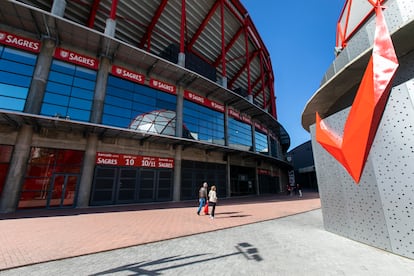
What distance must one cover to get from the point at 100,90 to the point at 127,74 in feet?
9.23

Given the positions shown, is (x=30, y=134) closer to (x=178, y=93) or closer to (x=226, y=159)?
(x=178, y=93)

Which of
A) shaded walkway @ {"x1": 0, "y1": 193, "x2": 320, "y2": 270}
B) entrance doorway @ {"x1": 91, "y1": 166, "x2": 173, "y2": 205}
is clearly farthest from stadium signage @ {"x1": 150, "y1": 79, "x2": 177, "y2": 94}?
shaded walkway @ {"x1": 0, "y1": 193, "x2": 320, "y2": 270}

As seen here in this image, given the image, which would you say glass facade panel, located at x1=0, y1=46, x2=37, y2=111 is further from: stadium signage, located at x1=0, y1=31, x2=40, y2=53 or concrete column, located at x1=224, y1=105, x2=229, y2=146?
concrete column, located at x1=224, y1=105, x2=229, y2=146

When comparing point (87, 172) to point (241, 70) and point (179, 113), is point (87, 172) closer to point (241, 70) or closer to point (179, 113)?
point (179, 113)

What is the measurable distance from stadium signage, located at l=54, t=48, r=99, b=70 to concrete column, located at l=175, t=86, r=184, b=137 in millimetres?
7417

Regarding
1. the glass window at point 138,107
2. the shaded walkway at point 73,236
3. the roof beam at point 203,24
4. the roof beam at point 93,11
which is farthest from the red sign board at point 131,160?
the roof beam at point 203,24

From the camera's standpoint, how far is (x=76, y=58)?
43.5 feet

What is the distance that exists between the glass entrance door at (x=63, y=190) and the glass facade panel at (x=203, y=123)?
10.2 m

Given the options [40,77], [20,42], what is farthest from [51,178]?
[20,42]

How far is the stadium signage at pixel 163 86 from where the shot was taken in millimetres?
16656

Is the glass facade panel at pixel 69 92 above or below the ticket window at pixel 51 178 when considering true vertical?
above

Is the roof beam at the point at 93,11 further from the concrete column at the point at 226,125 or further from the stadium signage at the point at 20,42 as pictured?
the concrete column at the point at 226,125

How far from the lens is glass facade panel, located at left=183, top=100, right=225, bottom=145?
18.5m

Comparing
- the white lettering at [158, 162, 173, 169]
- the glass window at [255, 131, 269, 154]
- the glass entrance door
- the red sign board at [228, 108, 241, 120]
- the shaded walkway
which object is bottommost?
the shaded walkway
